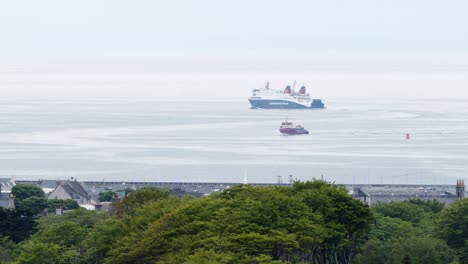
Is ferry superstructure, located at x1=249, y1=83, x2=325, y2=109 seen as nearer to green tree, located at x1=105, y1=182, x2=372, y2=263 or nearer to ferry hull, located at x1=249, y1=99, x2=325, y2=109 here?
ferry hull, located at x1=249, y1=99, x2=325, y2=109

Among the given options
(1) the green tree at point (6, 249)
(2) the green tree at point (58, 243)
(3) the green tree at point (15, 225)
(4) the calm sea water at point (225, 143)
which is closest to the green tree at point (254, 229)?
(2) the green tree at point (58, 243)

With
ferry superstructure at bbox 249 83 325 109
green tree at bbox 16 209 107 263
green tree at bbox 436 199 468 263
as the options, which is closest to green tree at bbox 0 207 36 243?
green tree at bbox 16 209 107 263

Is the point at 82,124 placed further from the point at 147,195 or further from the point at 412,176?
the point at 147,195

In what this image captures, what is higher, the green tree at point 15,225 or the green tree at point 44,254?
the green tree at point 15,225

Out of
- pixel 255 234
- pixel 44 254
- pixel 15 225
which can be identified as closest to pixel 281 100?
pixel 15 225

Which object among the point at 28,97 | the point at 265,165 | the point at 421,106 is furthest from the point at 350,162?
the point at 28,97

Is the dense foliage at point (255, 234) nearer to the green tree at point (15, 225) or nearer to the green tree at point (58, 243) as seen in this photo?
the green tree at point (58, 243)
